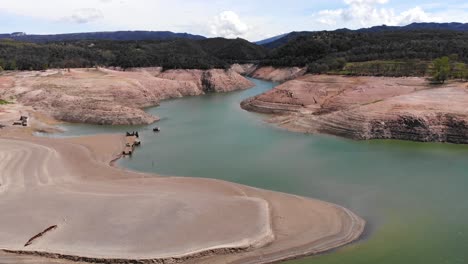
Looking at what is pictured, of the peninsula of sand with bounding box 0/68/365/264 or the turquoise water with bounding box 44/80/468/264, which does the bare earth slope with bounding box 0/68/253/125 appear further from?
the peninsula of sand with bounding box 0/68/365/264

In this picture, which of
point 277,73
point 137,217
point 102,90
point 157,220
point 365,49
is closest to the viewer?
point 157,220

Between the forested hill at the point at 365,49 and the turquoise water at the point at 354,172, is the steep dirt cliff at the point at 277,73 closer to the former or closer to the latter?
the forested hill at the point at 365,49

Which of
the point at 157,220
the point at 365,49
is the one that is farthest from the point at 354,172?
the point at 365,49

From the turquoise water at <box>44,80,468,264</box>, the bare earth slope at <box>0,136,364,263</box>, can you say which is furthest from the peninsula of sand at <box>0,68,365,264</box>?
the turquoise water at <box>44,80,468,264</box>

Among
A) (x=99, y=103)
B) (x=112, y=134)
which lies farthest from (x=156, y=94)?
(x=112, y=134)

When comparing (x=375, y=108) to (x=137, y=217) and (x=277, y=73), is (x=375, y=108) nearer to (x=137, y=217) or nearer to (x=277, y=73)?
(x=137, y=217)

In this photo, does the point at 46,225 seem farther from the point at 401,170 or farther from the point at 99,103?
the point at 99,103
